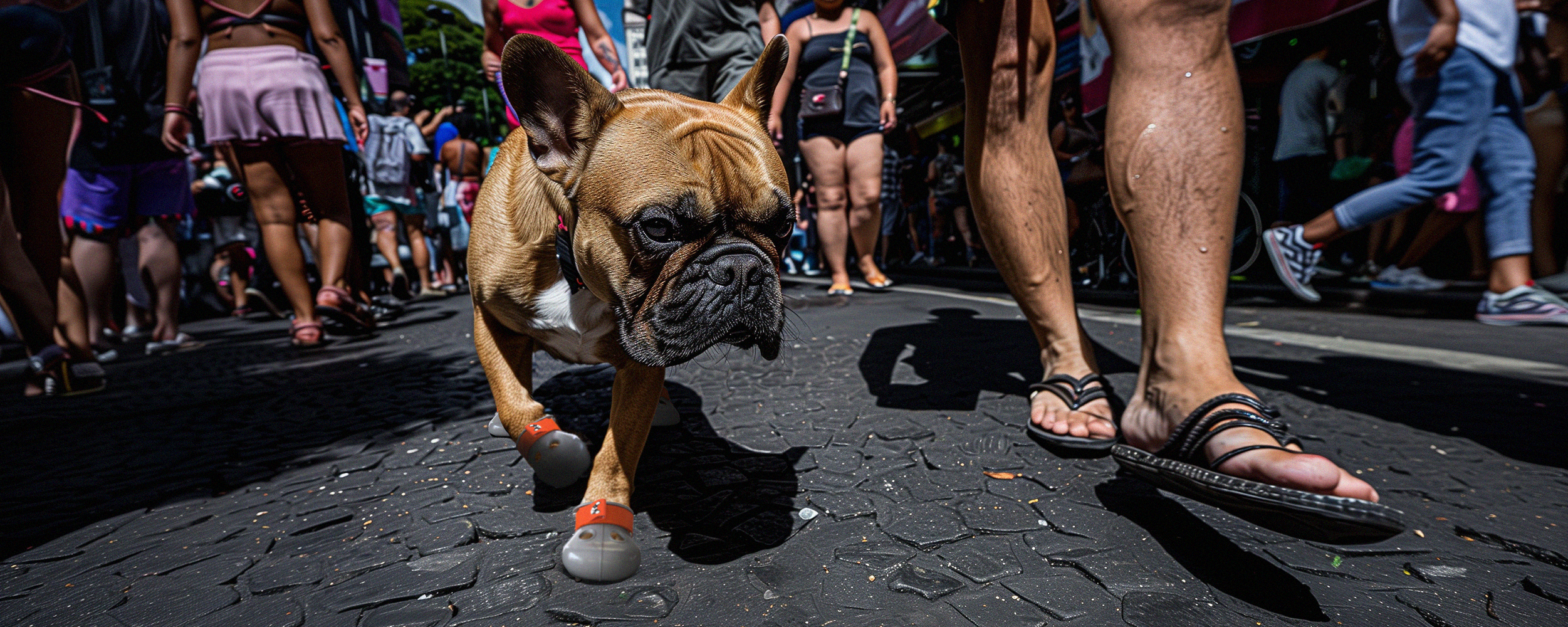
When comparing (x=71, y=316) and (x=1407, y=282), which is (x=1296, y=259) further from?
(x=71, y=316)

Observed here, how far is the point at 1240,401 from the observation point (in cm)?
127

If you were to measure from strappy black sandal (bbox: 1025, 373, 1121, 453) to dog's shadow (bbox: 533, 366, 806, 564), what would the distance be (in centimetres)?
70

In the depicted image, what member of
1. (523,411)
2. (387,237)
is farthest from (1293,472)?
(387,237)

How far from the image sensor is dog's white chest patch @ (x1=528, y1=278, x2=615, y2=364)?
1553 mm

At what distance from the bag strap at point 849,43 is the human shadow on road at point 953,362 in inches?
104

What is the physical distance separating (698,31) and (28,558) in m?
4.05

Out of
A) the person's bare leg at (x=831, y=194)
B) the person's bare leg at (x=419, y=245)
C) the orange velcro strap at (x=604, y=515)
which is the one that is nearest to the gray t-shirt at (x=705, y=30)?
the person's bare leg at (x=831, y=194)

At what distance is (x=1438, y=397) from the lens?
2170mm

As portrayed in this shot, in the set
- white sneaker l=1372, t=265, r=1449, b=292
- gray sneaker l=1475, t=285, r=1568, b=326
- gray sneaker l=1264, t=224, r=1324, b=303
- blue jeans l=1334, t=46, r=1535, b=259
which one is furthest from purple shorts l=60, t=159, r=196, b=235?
white sneaker l=1372, t=265, r=1449, b=292

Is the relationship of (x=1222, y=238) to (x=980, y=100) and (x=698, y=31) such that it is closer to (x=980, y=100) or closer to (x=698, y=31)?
(x=980, y=100)

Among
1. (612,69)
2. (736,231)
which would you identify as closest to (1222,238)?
(736,231)

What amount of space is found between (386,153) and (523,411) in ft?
25.9

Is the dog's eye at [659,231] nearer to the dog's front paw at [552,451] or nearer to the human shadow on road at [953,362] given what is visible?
the dog's front paw at [552,451]

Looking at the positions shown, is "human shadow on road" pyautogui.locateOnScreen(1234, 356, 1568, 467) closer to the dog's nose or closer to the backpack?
the dog's nose
